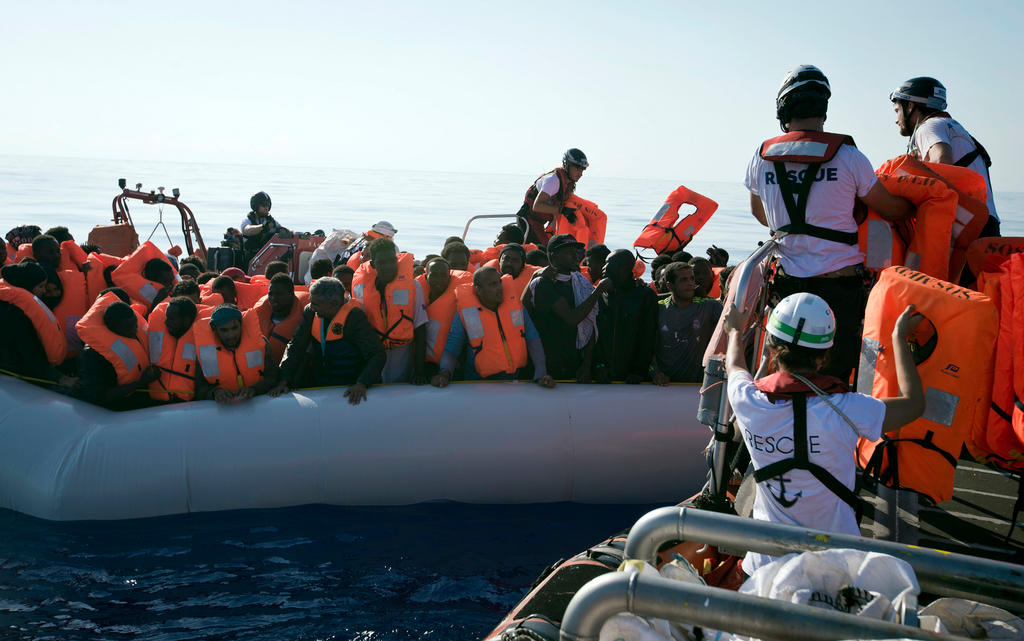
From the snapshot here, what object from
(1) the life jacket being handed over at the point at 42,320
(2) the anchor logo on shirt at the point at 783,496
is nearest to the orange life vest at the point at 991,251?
(2) the anchor logo on shirt at the point at 783,496

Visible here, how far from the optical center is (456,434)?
4496 millimetres

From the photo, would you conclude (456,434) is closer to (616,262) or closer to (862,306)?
(616,262)

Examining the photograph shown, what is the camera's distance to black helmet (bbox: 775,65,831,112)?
267 cm

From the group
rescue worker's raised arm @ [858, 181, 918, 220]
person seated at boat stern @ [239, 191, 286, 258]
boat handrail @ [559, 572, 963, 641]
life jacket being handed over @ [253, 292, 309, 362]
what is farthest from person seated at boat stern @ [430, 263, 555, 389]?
person seated at boat stern @ [239, 191, 286, 258]

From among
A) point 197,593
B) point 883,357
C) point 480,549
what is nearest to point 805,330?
point 883,357

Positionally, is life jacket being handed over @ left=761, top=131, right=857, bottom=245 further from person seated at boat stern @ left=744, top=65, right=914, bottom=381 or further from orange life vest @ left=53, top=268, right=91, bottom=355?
orange life vest @ left=53, top=268, right=91, bottom=355

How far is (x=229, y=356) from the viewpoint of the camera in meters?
4.68

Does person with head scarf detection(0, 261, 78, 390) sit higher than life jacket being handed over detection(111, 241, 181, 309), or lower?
lower

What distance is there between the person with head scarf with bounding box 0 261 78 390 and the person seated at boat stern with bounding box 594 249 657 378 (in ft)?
10.7

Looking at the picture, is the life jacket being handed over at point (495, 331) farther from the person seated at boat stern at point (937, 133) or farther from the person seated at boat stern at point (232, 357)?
the person seated at boat stern at point (937, 133)

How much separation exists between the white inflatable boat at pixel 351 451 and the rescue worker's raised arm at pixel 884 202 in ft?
6.77

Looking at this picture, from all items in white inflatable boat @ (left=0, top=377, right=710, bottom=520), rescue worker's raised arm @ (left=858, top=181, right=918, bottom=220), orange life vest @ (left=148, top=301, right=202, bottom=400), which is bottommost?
white inflatable boat @ (left=0, top=377, right=710, bottom=520)

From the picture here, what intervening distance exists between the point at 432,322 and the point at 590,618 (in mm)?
3834

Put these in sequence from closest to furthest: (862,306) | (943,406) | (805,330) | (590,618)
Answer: (590,618) → (805,330) → (943,406) → (862,306)
